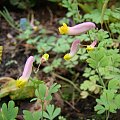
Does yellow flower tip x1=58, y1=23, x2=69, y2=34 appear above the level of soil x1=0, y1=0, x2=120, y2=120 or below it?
above

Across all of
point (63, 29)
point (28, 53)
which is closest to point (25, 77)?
point (63, 29)

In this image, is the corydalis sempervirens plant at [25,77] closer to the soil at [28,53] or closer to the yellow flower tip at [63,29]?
the yellow flower tip at [63,29]

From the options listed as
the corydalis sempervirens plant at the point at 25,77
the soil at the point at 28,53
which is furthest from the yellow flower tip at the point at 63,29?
the soil at the point at 28,53

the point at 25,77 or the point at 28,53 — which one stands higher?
the point at 25,77

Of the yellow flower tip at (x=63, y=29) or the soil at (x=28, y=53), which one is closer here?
the yellow flower tip at (x=63, y=29)

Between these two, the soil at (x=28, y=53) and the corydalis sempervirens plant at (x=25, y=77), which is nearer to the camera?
the corydalis sempervirens plant at (x=25, y=77)

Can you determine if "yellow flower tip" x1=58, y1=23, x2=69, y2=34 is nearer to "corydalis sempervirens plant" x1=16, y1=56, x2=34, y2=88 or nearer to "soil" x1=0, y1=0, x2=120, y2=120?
"corydalis sempervirens plant" x1=16, y1=56, x2=34, y2=88

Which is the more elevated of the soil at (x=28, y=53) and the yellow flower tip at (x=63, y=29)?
the yellow flower tip at (x=63, y=29)

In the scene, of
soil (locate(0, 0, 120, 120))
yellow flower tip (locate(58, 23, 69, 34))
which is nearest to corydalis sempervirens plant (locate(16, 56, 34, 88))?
yellow flower tip (locate(58, 23, 69, 34))

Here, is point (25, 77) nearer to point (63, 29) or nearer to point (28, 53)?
point (63, 29)

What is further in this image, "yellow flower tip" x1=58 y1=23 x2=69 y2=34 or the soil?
the soil

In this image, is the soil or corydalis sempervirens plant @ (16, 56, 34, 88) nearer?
corydalis sempervirens plant @ (16, 56, 34, 88)

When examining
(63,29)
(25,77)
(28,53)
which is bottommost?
(28,53)
